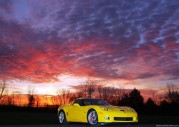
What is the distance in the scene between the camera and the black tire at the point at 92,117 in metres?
13.8

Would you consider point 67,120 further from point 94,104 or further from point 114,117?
point 114,117

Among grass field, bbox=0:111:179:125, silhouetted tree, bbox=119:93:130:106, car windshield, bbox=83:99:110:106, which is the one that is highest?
silhouetted tree, bbox=119:93:130:106

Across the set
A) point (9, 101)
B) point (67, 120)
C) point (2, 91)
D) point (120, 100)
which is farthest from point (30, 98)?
point (67, 120)

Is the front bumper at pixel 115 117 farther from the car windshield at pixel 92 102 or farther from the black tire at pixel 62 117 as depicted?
the black tire at pixel 62 117

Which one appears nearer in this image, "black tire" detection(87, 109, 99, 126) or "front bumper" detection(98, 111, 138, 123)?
"front bumper" detection(98, 111, 138, 123)

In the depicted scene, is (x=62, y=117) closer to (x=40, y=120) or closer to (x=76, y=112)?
(x=76, y=112)

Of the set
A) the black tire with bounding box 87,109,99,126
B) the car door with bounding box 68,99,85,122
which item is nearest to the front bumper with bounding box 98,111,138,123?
the black tire with bounding box 87,109,99,126

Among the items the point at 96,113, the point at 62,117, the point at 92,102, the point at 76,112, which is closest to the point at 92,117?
the point at 96,113

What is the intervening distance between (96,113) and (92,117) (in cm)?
48

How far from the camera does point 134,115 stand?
14258 mm

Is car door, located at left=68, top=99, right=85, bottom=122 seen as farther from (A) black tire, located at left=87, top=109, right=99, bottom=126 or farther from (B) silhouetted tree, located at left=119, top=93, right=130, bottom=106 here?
(B) silhouetted tree, located at left=119, top=93, right=130, bottom=106

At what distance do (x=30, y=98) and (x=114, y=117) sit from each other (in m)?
71.7

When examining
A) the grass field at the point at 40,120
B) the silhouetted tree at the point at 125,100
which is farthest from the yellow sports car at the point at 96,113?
the silhouetted tree at the point at 125,100

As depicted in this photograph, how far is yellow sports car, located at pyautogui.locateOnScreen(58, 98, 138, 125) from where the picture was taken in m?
13.5
